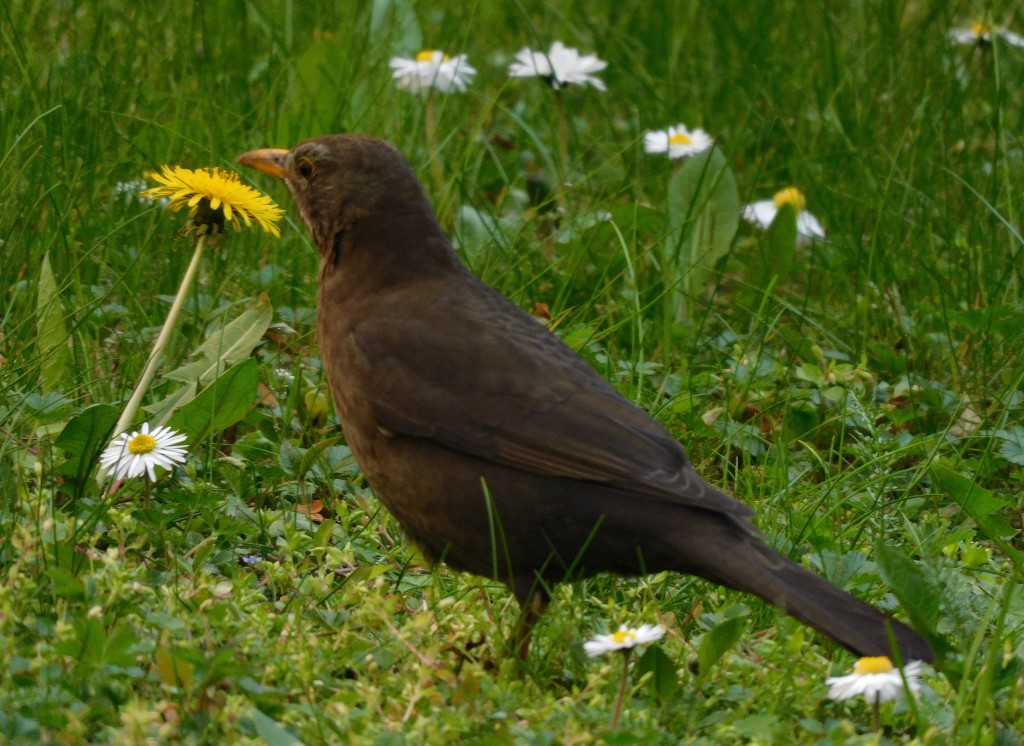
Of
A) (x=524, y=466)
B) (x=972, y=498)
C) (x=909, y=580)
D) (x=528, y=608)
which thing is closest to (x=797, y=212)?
(x=972, y=498)

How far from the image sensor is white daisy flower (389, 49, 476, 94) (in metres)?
6.01

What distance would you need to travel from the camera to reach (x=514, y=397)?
3494mm

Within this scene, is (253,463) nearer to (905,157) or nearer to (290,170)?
(290,170)

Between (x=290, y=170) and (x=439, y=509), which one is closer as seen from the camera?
(x=439, y=509)

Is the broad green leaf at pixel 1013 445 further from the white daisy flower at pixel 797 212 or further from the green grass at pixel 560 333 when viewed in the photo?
the white daisy flower at pixel 797 212

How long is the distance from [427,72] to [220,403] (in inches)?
97.6

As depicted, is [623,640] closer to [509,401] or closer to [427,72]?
[509,401]

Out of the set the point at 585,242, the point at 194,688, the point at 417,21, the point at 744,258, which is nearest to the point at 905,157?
the point at 744,258

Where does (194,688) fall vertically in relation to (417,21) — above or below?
below

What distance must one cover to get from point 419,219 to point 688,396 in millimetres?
1055

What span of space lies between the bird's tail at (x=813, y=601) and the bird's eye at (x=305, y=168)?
5.29ft

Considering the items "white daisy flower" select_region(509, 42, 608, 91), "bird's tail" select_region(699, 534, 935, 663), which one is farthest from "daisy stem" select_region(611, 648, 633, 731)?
"white daisy flower" select_region(509, 42, 608, 91)

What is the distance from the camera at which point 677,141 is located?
603 centimetres

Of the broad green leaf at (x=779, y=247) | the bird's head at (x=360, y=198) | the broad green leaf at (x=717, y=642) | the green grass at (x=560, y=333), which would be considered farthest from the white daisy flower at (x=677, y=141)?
the broad green leaf at (x=717, y=642)
